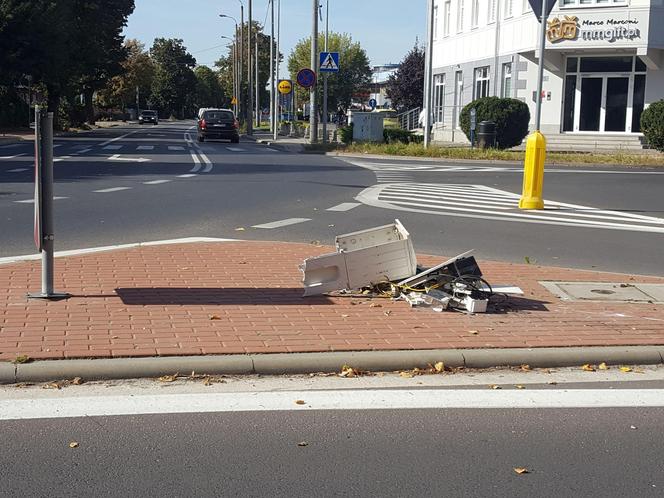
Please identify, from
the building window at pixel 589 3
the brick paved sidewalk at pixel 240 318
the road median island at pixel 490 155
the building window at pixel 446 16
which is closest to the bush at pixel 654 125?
the road median island at pixel 490 155

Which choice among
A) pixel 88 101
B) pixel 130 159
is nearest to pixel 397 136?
pixel 130 159

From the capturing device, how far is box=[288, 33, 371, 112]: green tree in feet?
305

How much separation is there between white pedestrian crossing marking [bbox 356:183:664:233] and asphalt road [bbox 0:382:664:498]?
956 cm

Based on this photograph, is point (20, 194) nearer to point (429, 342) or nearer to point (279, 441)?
point (429, 342)

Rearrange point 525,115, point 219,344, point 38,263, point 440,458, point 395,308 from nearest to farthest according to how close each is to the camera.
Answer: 1. point 440,458
2. point 219,344
3. point 395,308
4. point 38,263
5. point 525,115

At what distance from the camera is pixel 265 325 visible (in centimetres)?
705

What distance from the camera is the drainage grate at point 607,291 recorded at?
8.41 m

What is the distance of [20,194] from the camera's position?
55.5 feet

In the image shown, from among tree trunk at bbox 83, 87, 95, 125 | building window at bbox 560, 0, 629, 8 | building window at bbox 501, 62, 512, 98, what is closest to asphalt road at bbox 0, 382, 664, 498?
building window at bbox 560, 0, 629, 8

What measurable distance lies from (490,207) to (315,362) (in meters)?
11.0

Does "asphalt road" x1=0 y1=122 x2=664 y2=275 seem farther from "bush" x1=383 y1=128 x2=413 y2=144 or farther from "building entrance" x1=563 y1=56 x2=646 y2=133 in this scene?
"bush" x1=383 y1=128 x2=413 y2=144

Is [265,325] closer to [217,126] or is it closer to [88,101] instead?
[217,126]

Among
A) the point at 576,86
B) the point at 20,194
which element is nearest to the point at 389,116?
the point at 576,86

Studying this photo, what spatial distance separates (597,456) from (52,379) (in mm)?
3474
